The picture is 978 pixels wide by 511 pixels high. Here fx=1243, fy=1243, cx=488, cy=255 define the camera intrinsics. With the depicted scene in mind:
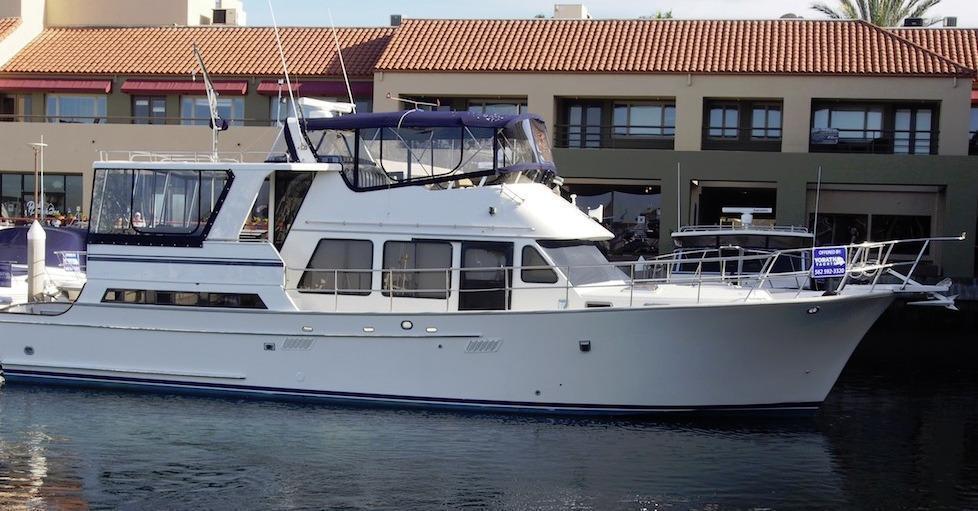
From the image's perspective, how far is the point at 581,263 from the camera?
1766 cm

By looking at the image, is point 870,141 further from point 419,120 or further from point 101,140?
point 101,140

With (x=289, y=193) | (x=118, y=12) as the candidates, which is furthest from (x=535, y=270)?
(x=118, y=12)

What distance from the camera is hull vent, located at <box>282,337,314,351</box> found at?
1733 centimetres

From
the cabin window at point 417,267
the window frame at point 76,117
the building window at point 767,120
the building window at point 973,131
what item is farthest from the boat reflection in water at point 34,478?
the building window at point 973,131

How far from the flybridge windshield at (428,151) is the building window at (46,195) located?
21.4m

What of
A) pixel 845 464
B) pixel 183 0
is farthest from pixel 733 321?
pixel 183 0

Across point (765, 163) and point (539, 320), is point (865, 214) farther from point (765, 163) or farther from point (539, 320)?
point (539, 320)

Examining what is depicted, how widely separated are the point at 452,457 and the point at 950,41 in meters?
29.3

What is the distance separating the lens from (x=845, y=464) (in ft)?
49.6

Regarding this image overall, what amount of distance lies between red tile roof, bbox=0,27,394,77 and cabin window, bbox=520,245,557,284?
21351mm

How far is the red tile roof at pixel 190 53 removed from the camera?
→ 37.6 m

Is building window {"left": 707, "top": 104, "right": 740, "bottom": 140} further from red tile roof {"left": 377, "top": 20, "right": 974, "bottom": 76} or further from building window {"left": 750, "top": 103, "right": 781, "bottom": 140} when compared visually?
red tile roof {"left": 377, "top": 20, "right": 974, "bottom": 76}

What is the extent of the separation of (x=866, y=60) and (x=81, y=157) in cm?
2297

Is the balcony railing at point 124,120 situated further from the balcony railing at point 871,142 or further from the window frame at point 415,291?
the window frame at point 415,291
